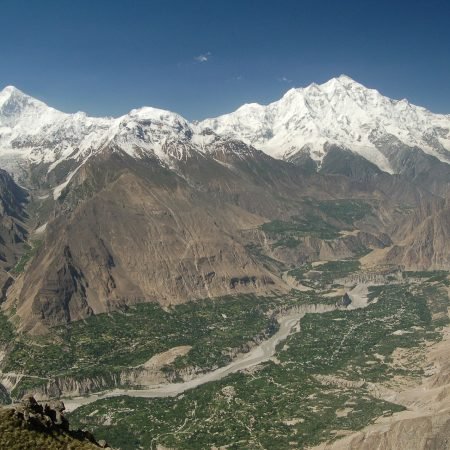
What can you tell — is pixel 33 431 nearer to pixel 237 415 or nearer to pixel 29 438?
pixel 29 438

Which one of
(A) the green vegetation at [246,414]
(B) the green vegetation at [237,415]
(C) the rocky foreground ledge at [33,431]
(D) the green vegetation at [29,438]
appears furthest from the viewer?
(A) the green vegetation at [246,414]

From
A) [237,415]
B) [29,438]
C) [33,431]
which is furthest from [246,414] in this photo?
[29,438]

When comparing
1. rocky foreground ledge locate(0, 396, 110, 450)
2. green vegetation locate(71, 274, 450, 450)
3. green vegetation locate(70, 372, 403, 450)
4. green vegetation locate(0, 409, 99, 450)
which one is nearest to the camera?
green vegetation locate(0, 409, 99, 450)

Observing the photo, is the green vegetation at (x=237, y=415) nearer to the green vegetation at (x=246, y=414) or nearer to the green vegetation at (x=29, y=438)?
the green vegetation at (x=246, y=414)

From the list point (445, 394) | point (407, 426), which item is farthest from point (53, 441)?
point (445, 394)

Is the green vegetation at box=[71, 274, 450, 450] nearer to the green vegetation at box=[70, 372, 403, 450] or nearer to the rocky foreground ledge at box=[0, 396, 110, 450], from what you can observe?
the green vegetation at box=[70, 372, 403, 450]

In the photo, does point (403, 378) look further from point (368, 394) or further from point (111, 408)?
point (111, 408)

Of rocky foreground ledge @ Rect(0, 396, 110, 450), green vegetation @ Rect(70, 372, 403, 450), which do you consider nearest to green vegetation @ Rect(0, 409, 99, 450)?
rocky foreground ledge @ Rect(0, 396, 110, 450)

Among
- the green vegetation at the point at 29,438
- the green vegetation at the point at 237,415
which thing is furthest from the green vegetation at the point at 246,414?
the green vegetation at the point at 29,438
